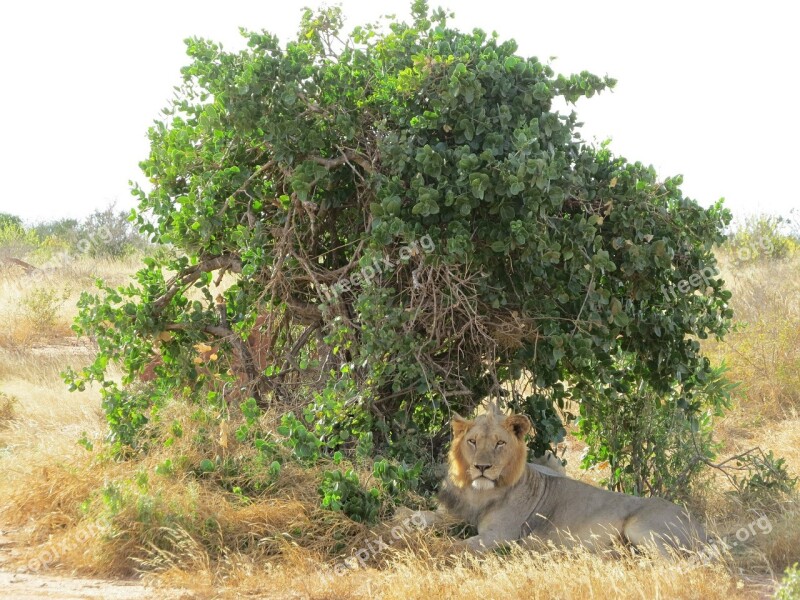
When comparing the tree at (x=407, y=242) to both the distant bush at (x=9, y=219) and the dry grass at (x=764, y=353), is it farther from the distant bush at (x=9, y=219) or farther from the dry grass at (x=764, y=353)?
the distant bush at (x=9, y=219)

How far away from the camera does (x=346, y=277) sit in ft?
27.3

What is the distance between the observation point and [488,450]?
7.20m

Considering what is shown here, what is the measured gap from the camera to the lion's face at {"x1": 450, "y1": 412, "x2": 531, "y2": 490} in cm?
720

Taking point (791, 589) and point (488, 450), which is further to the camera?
point (488, 450)

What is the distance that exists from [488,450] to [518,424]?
0.31 m

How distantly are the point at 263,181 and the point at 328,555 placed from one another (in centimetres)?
334

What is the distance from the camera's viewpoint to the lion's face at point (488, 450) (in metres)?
7.20

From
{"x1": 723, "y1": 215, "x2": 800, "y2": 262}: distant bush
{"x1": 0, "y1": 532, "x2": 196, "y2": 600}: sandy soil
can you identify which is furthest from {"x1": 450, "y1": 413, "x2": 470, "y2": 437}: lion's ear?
{"x1": 723, "y1": 215, "x2": 800, "y2": 262}: distant bush

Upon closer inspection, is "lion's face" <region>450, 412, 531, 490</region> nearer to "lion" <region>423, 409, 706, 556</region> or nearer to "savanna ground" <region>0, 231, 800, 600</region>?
"lion" <region>423, 409, 706, 556</region>

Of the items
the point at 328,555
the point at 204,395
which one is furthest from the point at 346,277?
the point at 328,555

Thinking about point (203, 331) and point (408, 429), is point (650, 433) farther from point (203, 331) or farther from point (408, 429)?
point (203, 331)

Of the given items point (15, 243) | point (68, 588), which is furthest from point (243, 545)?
point (15, 243)

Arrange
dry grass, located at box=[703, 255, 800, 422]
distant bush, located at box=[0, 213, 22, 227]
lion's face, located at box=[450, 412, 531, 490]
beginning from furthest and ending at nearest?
distant bush, located at box=[0, 213, 22, 227] → dry grass, located at box=[703, 255, 800, 422] → lion's face, located at box=[450, 412, 531, 490]

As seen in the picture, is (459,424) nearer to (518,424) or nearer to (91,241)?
(518,424)
